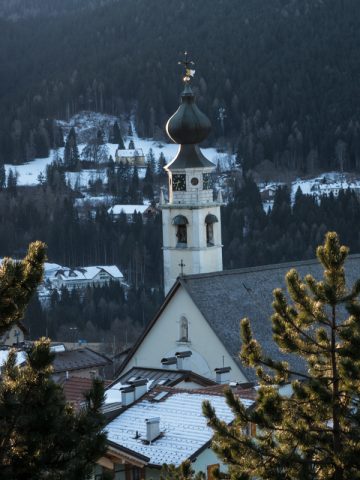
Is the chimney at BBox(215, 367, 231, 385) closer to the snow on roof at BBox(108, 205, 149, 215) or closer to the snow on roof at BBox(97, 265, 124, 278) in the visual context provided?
the snow on roof at BBox(97, 265, 124, 278)

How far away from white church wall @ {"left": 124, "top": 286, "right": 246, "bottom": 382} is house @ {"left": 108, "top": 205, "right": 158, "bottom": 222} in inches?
3359

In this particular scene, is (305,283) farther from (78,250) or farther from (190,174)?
(78,250)

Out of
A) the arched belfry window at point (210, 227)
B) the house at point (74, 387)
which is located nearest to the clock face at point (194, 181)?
the arched belfry window at point (210, 227)

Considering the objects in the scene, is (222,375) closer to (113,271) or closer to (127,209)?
(113,271)

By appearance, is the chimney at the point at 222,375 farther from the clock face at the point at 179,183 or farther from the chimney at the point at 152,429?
the clock face at the point at 179,183

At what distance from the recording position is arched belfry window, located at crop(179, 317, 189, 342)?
37625 mm

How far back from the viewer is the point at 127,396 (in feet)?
87.2

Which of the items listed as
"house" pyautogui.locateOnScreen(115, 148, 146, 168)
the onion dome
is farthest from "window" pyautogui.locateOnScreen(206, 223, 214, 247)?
Answer: "house" pyautogui.locateOnScreen(115, 148, 146, 168)

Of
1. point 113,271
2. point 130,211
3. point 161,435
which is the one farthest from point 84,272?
point 161,435

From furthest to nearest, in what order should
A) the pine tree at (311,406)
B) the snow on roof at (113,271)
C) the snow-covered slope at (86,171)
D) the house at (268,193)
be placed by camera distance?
the snow-covered slope at (86,171)
the house at (268,193)
the snow on roof at (113,271)
the pine tree at (311,406)

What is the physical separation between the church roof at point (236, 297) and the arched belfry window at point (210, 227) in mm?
10574

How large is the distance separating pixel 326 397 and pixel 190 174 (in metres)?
34.1

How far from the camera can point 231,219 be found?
12406cm

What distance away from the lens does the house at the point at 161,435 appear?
23312mm
